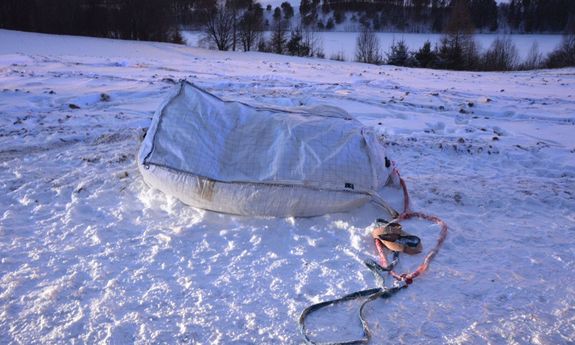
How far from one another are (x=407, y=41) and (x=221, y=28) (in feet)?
69.4

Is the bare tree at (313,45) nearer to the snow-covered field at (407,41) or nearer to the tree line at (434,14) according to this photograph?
the snow-covered field at (407,41)

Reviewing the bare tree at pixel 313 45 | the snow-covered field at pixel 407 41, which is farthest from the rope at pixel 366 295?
the bare tree at pixel 313 45

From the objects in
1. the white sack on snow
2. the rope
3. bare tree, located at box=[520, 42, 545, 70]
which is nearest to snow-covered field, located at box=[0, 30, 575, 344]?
the rope

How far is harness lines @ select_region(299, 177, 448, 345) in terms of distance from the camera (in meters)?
2.60

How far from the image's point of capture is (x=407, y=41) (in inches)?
1781

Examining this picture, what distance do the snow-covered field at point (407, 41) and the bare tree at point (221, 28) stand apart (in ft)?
5.49

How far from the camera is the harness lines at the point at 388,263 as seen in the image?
260 centimetres

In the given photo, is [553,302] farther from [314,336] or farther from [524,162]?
[524,162]

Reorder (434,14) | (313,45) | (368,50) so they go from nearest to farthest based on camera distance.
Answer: (368,50) < (313,45) < (434,14)

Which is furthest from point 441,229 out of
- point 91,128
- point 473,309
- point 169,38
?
point 169,38

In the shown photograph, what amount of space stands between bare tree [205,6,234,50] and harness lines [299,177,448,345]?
31.7m

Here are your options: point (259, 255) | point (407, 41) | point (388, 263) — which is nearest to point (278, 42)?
point (407, 41)

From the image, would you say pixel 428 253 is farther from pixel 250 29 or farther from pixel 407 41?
pixel 407 41

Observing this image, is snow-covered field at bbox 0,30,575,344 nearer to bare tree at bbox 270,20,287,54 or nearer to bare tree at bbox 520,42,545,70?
bare tree at bbox 520,42,545,70
